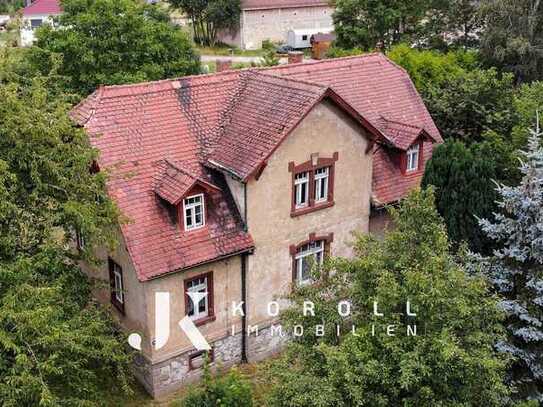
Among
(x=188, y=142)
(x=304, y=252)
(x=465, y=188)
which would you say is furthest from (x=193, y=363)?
(x=465, y=188)

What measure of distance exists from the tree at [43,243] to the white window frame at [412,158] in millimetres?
13621

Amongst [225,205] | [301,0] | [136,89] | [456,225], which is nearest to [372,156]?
[456,225]

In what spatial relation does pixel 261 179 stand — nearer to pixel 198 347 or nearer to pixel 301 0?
pixel 198 347

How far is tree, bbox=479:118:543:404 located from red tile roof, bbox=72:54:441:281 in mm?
6833

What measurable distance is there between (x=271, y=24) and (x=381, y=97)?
59.9 metres

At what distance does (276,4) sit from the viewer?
83.5m

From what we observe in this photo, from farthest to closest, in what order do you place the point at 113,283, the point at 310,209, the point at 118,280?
the point at 310,209 < the point at 113,283 < the point at 118,280

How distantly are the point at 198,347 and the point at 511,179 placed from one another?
13.2 meters

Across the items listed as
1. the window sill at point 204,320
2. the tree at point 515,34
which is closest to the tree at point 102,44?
the window sill at point 204,320

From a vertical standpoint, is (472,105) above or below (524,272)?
above

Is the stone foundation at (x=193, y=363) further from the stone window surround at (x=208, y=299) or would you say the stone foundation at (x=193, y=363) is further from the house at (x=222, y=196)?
the stone window surround at (x=208, y=299)

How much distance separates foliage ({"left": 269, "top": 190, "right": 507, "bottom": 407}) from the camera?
13.2m

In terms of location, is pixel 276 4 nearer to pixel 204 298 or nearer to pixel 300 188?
pixel 300 188

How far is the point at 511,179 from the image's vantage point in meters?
23.2
